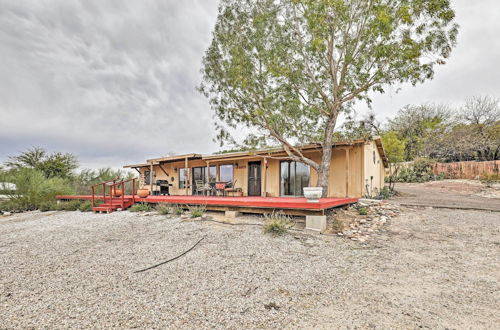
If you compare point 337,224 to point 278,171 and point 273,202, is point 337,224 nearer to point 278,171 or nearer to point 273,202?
point 273,202

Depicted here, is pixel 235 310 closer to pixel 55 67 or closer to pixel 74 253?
pixel 74 253

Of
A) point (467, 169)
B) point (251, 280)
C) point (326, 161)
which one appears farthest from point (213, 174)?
point (467, 169)

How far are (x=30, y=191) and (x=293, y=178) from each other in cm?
1195

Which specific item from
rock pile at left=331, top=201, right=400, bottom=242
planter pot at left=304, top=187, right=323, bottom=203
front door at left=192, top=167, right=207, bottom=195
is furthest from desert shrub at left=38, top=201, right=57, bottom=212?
rock pile at left=331, top=201, right=400, bottom=242

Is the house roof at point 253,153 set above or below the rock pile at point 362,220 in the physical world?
above

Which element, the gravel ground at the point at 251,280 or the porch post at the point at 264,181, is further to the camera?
the porch post at the point at 264,181

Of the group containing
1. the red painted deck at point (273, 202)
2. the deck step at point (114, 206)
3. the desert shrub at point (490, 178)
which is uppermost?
the desert shrub at point (490, 178)

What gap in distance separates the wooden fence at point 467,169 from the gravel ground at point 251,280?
53.6ft

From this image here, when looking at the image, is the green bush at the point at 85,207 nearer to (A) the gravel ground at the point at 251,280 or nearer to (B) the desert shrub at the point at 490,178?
(A) the gravel ground at the point at 251,280

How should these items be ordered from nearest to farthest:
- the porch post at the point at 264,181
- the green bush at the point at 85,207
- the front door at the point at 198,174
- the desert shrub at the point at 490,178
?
the green bush at the point at 85,207
the porch post at the point at 264,181
the front door at the point at 198,174
the desert shrub at the point at 490,178

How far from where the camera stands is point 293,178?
10398 millimetres

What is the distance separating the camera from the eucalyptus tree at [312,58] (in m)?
6.82

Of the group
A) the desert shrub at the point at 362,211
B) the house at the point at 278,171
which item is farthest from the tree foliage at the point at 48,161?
the desert shrub at the point at 362,211

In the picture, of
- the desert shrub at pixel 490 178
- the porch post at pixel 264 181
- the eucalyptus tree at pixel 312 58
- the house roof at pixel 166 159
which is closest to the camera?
the eucalyptus tree at pixel 312 58
